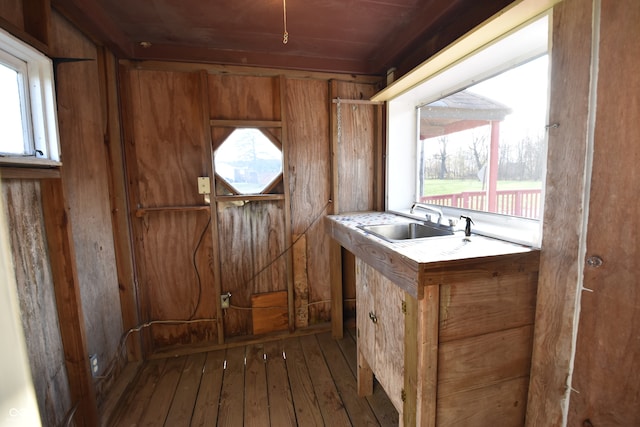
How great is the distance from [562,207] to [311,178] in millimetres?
1587

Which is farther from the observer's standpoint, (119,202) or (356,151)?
(356,151)

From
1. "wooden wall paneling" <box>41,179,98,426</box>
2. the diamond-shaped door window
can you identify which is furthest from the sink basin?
"wooden wall paneling" <box>41,179,98,426</box>

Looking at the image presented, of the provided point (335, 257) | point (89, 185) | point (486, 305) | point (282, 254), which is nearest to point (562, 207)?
point (486, 305)

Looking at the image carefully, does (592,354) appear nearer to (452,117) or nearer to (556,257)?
(556,257)

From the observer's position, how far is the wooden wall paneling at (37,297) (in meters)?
1.08

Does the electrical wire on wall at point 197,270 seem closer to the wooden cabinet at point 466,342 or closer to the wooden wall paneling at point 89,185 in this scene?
the wooden wall paneling at point 89,185

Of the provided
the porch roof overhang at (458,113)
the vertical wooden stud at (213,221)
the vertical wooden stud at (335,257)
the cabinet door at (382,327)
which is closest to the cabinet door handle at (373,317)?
the cabinet door at (382,327)

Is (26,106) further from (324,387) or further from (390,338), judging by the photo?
(324,387)

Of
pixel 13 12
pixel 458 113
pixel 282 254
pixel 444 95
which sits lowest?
pixel 282 254

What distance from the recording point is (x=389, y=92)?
2.04m

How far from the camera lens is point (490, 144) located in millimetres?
1754

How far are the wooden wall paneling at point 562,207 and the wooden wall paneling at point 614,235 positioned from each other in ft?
0.14

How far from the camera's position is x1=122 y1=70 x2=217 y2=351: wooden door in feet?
6.42

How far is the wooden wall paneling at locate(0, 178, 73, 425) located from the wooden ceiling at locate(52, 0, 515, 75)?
0.94 metres
